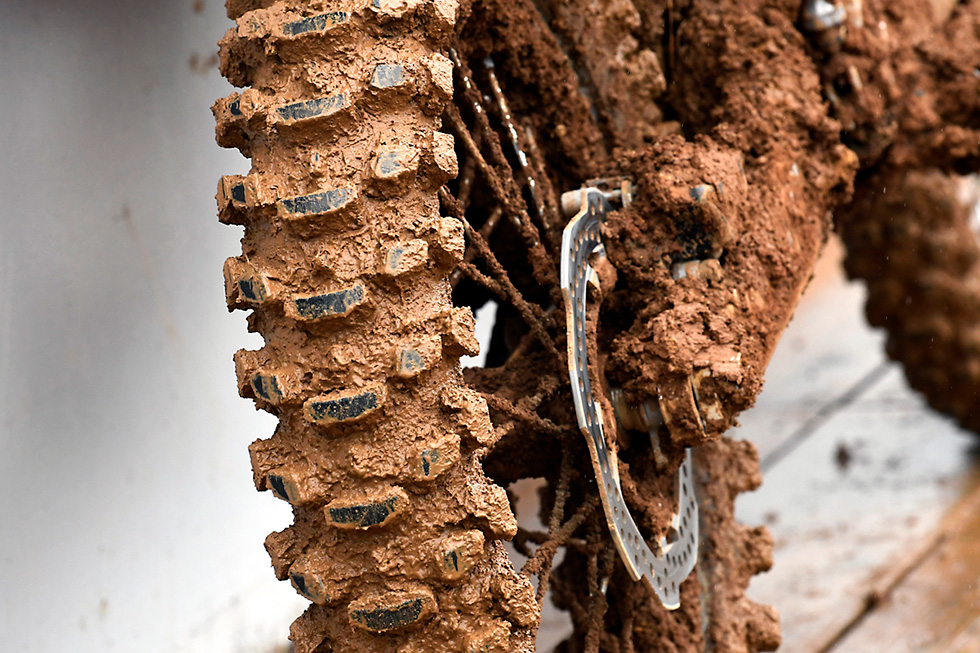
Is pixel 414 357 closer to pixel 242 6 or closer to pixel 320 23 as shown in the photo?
pixel 320 23

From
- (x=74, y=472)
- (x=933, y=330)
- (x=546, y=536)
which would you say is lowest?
(x=933, y=330)

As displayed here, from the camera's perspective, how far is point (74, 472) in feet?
4.91

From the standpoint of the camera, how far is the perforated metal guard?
112 cm

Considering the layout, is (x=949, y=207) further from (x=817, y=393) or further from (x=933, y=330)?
(x=817, y=393)

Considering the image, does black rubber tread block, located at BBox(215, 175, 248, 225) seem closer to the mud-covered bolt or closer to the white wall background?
the white wall background

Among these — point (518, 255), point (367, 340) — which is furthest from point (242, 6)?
point (518, 255)

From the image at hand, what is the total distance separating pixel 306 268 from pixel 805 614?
5.91ft

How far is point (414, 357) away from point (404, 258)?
0.09 m

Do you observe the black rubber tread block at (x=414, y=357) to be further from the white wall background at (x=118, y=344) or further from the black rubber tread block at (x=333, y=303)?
the white wall background at (x=118, y=344)

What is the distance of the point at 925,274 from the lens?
8.65ft

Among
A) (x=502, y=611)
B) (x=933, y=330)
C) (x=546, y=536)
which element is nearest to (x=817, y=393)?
(x=933, y=330)

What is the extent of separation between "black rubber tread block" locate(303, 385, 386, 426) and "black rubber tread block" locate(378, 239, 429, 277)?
11 cm

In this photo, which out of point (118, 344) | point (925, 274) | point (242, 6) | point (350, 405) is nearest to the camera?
point (350, 405)

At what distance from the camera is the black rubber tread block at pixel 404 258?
95 cm
